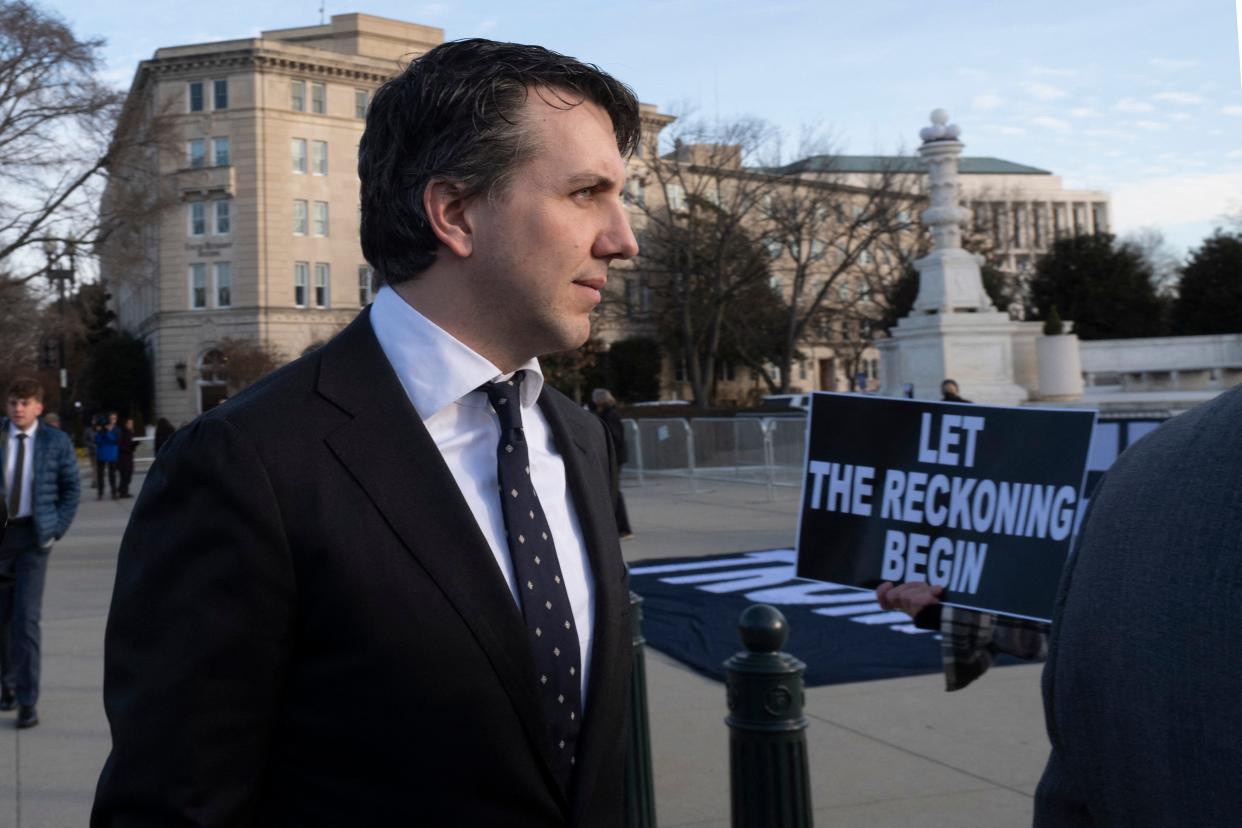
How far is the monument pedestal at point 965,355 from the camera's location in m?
24.1

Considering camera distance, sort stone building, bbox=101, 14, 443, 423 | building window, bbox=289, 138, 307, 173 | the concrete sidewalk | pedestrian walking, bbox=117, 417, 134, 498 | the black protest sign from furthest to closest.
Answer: building window, bbox=289, 138, 307, 173, stone building, bbox=101, 14, 443, 423, pedestrian walking, bbox=117, 417, 134, 498, the concrete sidewalk, the black protest sign

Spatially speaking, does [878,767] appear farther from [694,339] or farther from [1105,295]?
[694,339]

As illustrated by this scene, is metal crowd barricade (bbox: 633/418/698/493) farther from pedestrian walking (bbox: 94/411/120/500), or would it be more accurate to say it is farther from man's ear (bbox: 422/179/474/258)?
man's ear (bbox: 422/179/474/258)

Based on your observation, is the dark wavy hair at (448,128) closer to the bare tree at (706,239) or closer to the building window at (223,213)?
the bare tree at (706,239)

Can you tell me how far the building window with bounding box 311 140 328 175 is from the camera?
6494 cm

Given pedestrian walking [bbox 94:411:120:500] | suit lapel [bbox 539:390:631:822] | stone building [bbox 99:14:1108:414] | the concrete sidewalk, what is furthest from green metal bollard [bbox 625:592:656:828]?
stone building [bbox 99:14:1108:414]

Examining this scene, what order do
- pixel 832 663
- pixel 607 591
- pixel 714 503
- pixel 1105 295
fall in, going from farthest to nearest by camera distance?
pixel 1105 295, pixel 714 503, pixel 832 663, pixel 607 591

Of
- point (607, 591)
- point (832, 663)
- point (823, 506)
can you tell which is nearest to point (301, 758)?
point (607, 591)

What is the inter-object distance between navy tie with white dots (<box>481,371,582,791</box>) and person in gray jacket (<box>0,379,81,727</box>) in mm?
5704

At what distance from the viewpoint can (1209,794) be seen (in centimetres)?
106

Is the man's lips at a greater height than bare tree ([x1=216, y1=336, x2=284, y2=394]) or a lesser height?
lesser

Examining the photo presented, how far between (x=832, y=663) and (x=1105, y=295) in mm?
33473

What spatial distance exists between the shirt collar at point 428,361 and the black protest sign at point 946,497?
1.73 metres

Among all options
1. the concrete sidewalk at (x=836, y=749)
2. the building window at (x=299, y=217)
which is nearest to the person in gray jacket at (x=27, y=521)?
the concrete sidewalk at (x=836, y=749)
